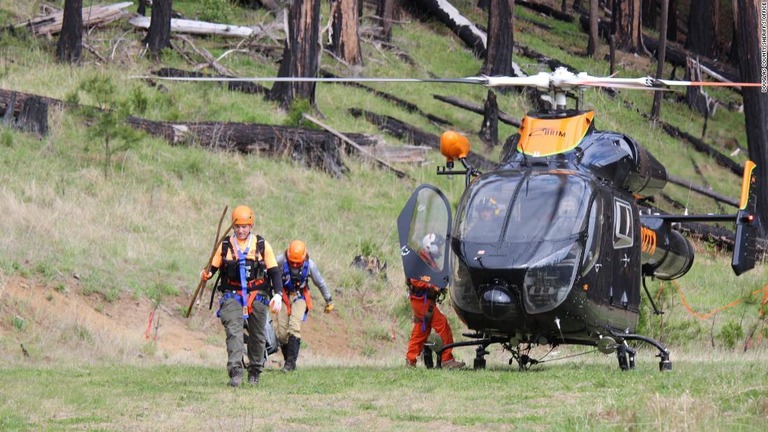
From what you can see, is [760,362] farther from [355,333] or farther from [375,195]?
[375,195]

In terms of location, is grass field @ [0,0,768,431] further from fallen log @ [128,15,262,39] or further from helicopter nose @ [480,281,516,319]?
helicopter nose @ [480,281,516,319]

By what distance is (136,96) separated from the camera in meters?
26.0

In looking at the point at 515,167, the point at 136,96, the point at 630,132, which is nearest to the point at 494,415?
the point at 515,167

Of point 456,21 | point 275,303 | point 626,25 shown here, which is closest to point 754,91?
point 275,303

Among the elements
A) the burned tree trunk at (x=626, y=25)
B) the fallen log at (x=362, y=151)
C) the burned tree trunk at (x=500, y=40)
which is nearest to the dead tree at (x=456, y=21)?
the burned tree trunk at (x=500, y=40)

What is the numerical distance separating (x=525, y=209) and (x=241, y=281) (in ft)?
10.4

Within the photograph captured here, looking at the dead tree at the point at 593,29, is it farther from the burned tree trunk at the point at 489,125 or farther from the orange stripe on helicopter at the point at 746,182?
the orange stripe on helicopter at the point at 746,182

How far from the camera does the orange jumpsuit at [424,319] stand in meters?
15.3

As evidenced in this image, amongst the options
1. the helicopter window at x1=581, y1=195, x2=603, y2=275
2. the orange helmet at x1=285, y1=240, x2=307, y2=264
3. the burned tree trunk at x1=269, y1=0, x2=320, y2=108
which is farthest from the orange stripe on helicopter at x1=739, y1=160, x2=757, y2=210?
the burned tree trunk at x1=269, y1=0, x2=320, y2=108

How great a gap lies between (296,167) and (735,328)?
936 cm

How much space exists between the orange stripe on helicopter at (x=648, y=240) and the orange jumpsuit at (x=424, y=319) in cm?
258

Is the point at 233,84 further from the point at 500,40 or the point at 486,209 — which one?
the point at 486,209

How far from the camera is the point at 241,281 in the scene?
13047 mm

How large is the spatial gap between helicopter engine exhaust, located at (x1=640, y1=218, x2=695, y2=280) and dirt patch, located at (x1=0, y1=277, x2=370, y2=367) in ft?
14.4
